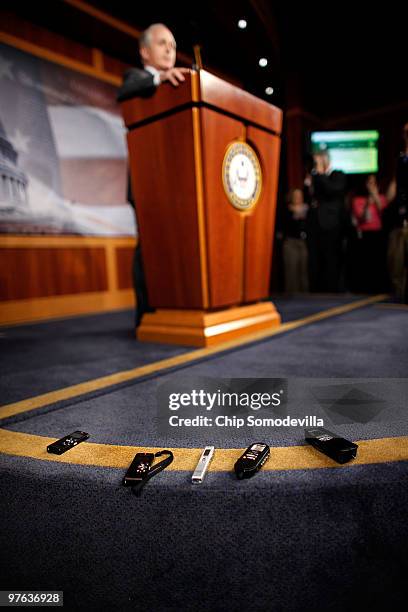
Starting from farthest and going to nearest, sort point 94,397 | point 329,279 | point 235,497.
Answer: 1. point 329,279
2. point 94,397
3. point 235,497

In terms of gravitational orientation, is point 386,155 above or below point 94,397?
above

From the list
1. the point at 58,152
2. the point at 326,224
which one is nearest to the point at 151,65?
the point at 58,152

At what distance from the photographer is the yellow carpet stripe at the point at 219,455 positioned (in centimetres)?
70

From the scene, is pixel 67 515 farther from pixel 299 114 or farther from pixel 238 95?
Result: pixel 299 114

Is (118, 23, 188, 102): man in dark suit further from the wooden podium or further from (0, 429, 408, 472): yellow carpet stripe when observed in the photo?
(0, 429, 408, 472): yellow carpet stripe

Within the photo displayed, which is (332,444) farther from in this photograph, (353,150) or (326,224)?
(353,150)

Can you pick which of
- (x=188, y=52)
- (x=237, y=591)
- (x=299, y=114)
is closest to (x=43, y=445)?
(x=237, y=591)

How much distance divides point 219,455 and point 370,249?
373 cm

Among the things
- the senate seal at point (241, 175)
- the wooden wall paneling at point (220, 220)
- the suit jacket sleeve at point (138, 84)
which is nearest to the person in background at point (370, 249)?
the senate seal at point (241, 175)

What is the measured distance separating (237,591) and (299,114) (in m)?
5.98

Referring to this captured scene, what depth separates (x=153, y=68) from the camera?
67.5 inches

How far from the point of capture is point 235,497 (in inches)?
25.9

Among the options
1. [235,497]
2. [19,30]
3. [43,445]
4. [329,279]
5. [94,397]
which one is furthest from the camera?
[329,279]

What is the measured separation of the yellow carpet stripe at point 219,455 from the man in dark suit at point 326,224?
131 inches
